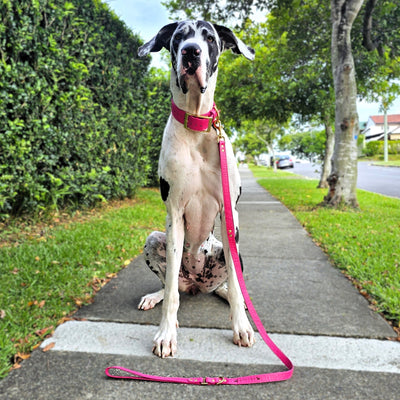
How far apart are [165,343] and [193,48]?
176 centimetres

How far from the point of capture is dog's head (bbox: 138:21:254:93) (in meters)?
1.96

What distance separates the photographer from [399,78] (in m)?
11.6

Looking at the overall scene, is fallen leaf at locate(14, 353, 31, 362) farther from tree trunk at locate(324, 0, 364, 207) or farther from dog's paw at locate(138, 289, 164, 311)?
tree trunk at locate(324, 0, 364, 207)

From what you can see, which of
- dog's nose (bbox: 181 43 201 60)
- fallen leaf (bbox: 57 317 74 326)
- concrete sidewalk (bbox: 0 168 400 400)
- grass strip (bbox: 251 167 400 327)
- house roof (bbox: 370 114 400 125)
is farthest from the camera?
house roof (bbox: 370 114 400 125)

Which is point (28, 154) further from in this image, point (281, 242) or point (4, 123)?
point (281, 242)

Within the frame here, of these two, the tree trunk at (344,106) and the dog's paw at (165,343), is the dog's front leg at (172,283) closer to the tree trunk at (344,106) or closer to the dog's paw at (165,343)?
the dog's paw at (165,343)

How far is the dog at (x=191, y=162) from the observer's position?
2.06 metres

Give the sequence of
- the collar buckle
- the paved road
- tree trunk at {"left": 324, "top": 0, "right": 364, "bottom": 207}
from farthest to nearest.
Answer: the paved road < tree trunk at {"left": 324, "top": 0, "right": 364, "bottom": 207} < the collar buckle

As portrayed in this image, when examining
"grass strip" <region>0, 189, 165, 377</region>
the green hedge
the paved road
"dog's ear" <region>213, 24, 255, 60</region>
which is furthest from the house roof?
"dog's ear" <region>213, 24, 255, 60</region>

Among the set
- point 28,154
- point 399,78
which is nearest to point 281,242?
point 28,154

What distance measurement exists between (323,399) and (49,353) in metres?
1.60

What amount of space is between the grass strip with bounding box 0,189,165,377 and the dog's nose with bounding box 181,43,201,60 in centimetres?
201

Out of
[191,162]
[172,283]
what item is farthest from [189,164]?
[172,283]

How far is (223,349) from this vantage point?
7.15 feet
